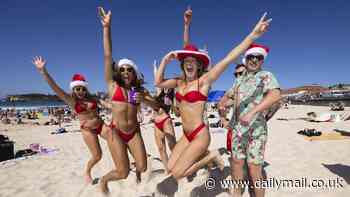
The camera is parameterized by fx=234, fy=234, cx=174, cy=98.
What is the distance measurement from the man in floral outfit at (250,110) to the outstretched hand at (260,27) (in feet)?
0.65

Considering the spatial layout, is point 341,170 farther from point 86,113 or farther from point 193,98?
point 86,113

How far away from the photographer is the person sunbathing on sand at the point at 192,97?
3.38m

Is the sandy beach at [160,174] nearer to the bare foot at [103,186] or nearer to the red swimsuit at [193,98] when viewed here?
the bare foot at [103,186]

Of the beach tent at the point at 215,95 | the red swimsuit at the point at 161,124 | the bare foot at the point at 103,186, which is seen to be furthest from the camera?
the beach tent at the point at 215,95

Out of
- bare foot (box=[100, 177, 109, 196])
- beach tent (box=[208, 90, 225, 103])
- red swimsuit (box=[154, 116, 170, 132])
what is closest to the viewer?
bare foot (box=[100, 177, 109, 196])

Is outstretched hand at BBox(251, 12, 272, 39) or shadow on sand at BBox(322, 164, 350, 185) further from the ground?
outstretched hand at BBox(251, 12, 272, 39)

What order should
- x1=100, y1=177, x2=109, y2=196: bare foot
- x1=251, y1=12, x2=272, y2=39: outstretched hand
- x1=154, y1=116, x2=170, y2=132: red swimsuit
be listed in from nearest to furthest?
1. x1=251, y1=12, x2=272, y2=39: outstretched hand
2. x1=100, y1=177, x2=109, y2=196: bare foot
3. x1=154, y1=116, x2=170, y2=132: red swimsuit

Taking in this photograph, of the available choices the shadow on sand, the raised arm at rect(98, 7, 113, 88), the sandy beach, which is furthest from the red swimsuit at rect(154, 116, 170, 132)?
the shadow on sand

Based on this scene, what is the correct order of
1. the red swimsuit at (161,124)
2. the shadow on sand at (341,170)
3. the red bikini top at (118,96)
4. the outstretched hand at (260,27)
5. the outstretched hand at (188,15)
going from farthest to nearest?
the red swimsuit at (161,124), the shadow on sand at (341,170), the outstretched hand at (188,15), the red bikini top at (118,96), the outstretched hand at (260,27)

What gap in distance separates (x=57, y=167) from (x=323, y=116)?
1515 cm

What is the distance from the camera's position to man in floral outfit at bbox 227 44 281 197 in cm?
325

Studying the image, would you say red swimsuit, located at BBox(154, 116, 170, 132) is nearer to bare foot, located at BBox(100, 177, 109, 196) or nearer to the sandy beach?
the sandy beach

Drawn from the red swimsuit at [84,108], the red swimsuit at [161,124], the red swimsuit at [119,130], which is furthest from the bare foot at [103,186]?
the red swimsuit at [161,124]

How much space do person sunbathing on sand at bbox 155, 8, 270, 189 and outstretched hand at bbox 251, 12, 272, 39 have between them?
289 mm
